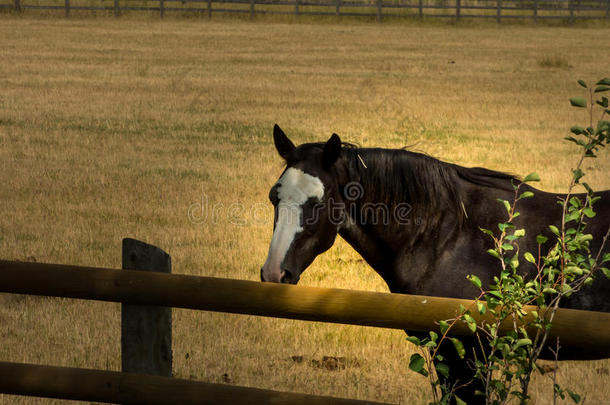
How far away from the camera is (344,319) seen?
11.9ft

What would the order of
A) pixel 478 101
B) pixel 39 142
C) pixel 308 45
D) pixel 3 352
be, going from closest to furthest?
pixel 3 352, pixel 39 142, pixel 478 101, pixel 308 45

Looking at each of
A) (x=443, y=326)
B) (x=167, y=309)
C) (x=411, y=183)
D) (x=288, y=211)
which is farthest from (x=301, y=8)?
(x=443, y=326)

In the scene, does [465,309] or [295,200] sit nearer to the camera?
[465,309]

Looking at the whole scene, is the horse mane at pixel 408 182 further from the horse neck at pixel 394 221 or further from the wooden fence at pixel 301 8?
the wooden fence at pixel 301 8

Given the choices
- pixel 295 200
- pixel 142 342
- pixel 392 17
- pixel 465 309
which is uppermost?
pixel 392 17

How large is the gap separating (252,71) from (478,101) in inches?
313

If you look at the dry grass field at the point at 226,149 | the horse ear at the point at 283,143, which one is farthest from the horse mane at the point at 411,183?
the dry grass field at the point at 226,149

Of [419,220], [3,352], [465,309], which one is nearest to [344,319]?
[465,309]

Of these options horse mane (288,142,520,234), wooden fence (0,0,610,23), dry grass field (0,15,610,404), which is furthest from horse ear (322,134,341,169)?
wooden fence (0,0,610,23)

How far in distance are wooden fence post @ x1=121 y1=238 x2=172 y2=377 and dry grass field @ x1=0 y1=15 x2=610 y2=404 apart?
6.41 feet

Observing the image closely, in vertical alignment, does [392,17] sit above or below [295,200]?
above

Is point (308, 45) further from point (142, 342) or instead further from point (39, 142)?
point (142, 342)

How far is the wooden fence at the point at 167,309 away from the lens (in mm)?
3535

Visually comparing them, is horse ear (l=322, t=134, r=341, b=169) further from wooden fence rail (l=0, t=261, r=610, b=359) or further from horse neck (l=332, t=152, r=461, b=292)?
wooden fence rail (l=0, t=261, r=610, b=359)
